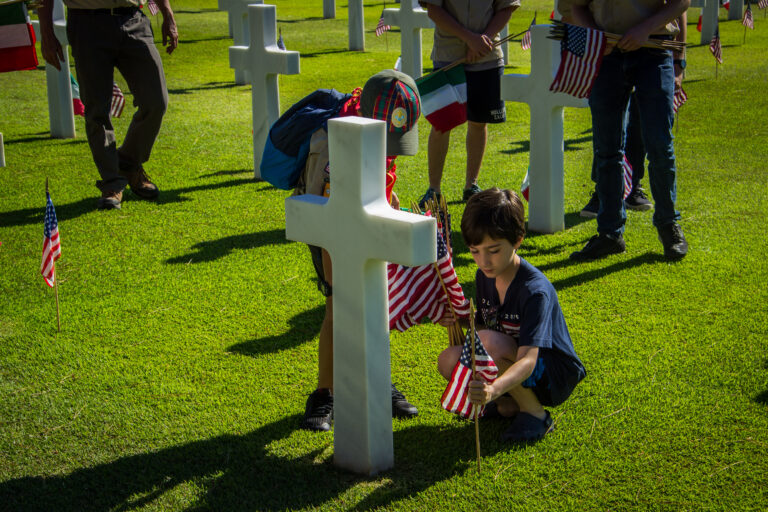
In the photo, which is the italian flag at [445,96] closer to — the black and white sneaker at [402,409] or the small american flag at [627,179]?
the small american flag at [627,179]

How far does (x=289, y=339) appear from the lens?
4.48 m

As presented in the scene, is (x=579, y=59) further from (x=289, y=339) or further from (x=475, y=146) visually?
(x=289, y=339)

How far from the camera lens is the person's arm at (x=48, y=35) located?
6551 mm

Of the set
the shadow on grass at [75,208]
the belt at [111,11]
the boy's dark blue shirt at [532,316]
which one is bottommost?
the shadow on grass at [75,208]

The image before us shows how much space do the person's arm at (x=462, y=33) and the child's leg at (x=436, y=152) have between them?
59 cm

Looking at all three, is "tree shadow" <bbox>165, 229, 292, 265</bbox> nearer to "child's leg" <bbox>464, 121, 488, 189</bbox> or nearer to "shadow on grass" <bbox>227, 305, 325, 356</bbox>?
"shadow on grass" <bbox>227, 305, 325, 356</bbox>

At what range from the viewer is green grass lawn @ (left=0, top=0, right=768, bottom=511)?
3.16 metres

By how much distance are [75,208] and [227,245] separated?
157 centimetres

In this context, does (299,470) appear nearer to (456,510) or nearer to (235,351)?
(456,510)

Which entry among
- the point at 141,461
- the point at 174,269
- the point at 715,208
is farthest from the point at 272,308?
the point at 715,208

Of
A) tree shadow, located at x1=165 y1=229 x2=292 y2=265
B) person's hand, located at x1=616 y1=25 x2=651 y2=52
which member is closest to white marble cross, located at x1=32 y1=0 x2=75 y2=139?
tree shadow, located at x1=165 y1=229 x2=292 y2=265

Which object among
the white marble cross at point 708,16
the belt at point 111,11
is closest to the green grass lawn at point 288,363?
the belt at point 111,11

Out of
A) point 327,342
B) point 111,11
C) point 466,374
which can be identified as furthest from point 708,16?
point 466,374

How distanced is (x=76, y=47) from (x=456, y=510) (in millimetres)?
4987
